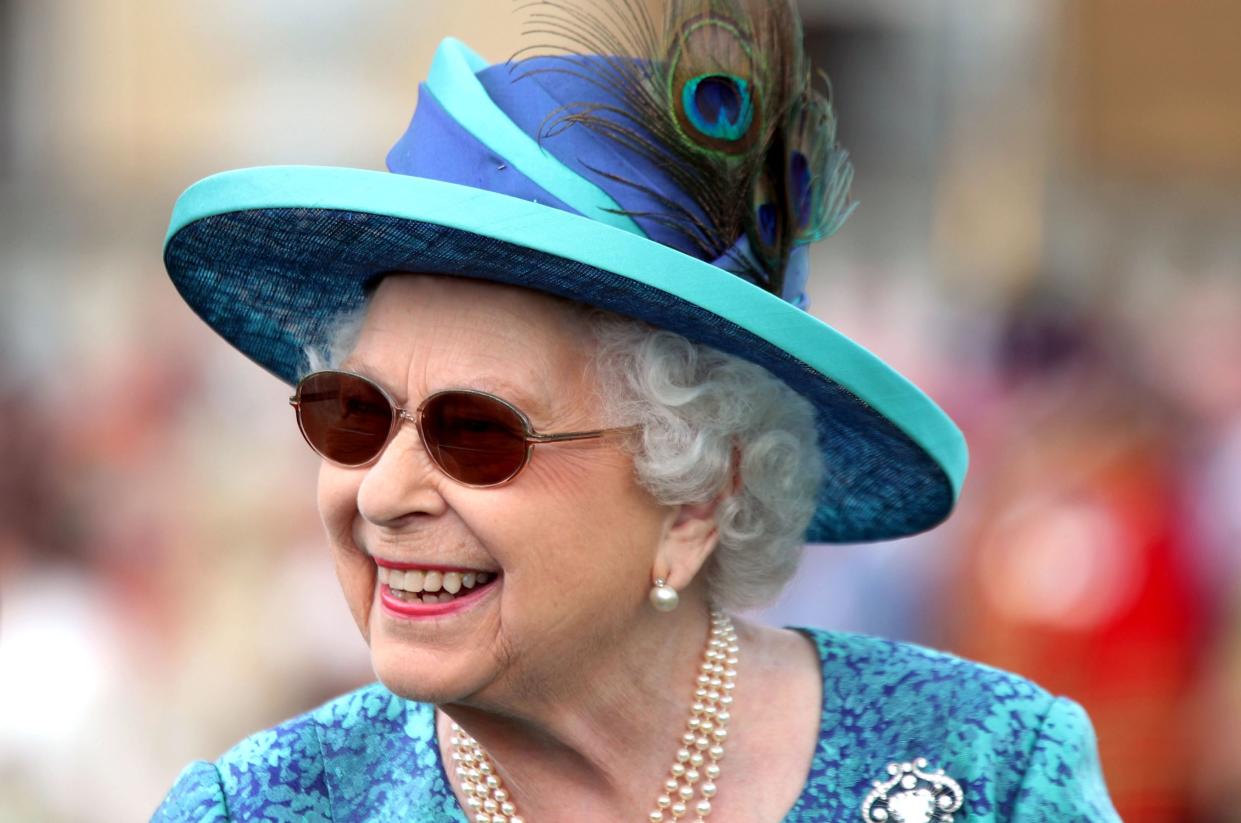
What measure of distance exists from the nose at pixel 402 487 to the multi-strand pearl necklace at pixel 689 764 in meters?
0.44

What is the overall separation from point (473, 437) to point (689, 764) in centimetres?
63

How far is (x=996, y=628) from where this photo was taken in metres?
6.26

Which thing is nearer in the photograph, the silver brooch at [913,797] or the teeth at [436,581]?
the teeth at [436,581]

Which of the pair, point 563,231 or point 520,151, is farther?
point 520,151

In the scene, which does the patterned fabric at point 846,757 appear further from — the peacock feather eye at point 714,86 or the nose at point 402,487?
the peacock feather eye at point 714,86

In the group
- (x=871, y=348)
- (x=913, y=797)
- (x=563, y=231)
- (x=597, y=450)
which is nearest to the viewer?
(x=563, y=231)

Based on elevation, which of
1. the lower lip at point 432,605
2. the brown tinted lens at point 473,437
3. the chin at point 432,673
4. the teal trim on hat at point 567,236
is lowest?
the chin at point 432,673

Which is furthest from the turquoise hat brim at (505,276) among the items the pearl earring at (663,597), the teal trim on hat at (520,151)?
the pearl earring at (663,597)

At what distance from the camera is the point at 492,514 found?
217cm

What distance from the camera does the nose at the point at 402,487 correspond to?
2166 millimetres

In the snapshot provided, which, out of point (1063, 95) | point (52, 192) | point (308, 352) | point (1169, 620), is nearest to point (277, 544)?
point (1169, 620)

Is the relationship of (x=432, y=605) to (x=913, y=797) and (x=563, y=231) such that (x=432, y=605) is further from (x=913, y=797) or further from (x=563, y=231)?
(x=913, y=797)

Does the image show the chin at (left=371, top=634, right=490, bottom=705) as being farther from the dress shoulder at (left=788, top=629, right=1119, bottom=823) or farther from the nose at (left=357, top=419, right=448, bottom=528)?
the dress shoulder at (left=788, top=629, right=1119, bottom=823)

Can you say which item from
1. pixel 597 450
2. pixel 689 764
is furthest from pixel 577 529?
pixel 689 764
